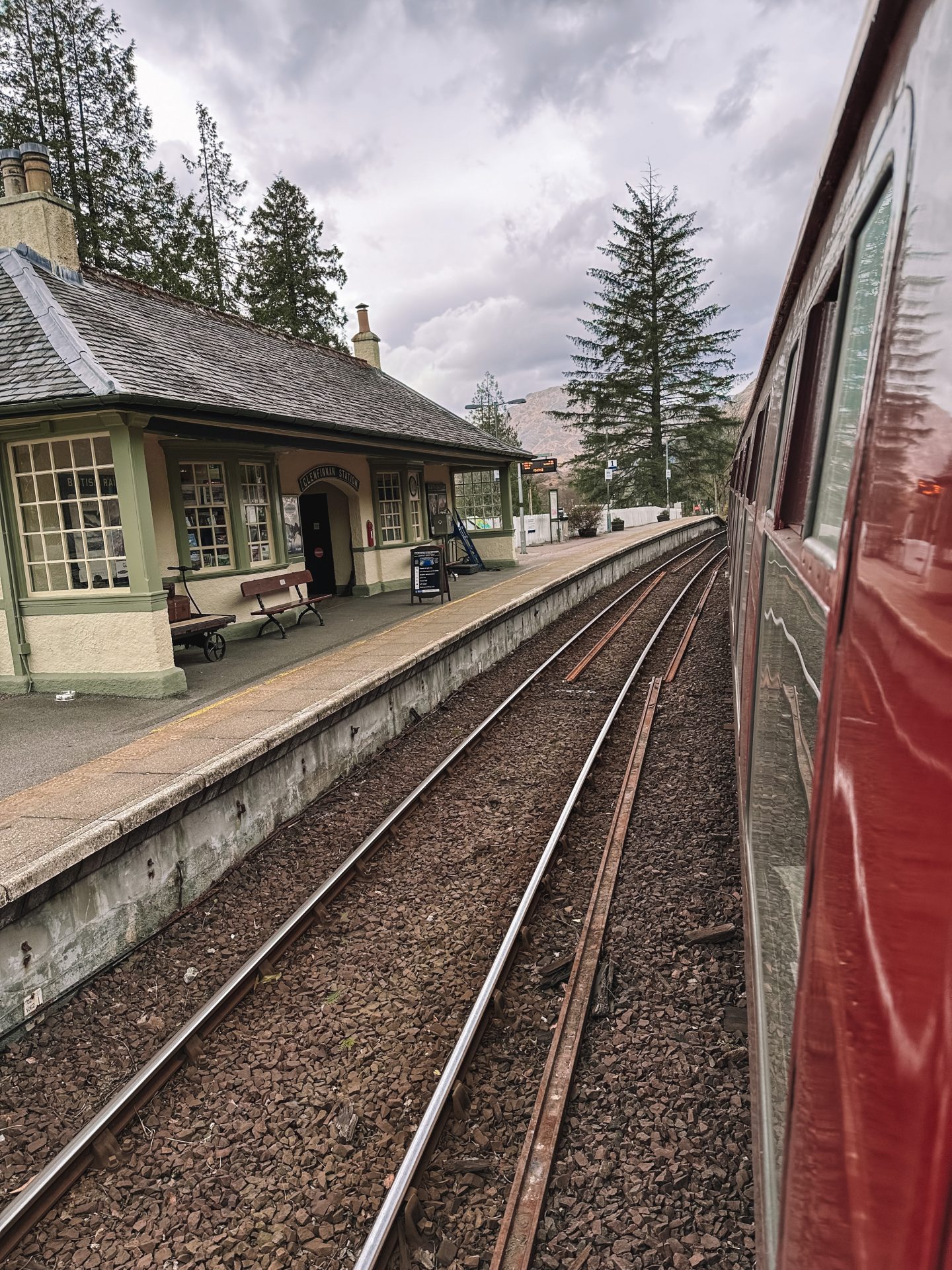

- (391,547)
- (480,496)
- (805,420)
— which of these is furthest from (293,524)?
(805,420)

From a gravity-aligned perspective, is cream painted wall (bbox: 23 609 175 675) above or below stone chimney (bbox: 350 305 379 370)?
below

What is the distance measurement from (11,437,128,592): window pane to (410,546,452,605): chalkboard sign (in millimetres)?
6728

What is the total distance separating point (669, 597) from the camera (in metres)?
17.9

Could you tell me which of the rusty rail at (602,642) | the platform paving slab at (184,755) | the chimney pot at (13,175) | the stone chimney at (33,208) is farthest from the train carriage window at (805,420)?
the chimney pot at (13,175)

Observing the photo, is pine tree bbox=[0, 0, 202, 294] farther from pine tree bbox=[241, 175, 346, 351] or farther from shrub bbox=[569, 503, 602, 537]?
shrub bbox=[569, 503, 602, 537]

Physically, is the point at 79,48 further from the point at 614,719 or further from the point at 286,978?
the point at 286,978

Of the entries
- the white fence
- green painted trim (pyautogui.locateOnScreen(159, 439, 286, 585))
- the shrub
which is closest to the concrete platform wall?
green painted trim (pyautogui.locateOnScreen(159, 439, 286, 585))

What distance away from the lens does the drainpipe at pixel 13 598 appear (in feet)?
30.3

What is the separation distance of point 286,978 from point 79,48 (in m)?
28.2

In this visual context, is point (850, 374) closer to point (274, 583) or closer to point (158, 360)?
point (158, 360)

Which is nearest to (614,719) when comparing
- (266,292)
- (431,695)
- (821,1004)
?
(431,695)

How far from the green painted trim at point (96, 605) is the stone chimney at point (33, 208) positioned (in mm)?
5062

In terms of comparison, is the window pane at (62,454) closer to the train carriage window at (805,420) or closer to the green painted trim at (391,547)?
the green painted trim at (391,547)

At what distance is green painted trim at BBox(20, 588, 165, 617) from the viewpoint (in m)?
8.77
